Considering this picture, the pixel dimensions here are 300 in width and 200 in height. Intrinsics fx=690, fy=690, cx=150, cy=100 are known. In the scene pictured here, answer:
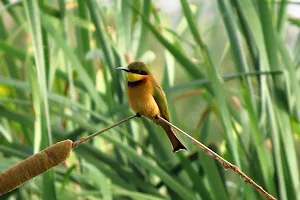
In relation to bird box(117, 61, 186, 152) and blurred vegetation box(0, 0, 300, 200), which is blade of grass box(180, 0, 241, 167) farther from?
bird box(117, 61, 186, 152)

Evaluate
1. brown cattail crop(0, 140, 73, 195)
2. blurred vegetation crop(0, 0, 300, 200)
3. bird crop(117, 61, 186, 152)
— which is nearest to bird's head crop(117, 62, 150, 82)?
bird crop(117, 61, 186, 152)

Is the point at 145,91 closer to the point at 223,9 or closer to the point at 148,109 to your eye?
the point at 148,109

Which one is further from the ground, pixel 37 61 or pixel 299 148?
pixel 37 61

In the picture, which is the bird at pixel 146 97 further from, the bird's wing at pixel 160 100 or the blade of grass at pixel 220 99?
the blade of grass at pixel 220 99

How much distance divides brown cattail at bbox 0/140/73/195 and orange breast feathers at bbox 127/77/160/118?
0.68 feet

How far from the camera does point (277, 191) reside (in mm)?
1291

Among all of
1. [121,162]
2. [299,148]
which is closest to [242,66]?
[121,162]

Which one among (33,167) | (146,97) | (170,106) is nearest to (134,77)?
(146,97)

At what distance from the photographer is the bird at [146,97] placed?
0.80m

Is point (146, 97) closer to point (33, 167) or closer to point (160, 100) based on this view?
point (160, 100)

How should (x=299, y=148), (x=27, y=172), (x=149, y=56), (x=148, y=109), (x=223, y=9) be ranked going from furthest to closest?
(x=299, y=148) < (x=149, y=56) < (x=223, y=9) < (x=148, y=109) < (x=27, y=172)

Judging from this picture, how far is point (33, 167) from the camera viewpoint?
60 centimetres

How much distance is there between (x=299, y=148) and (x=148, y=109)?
10.2 feet

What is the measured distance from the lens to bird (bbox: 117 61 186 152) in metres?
0.80
